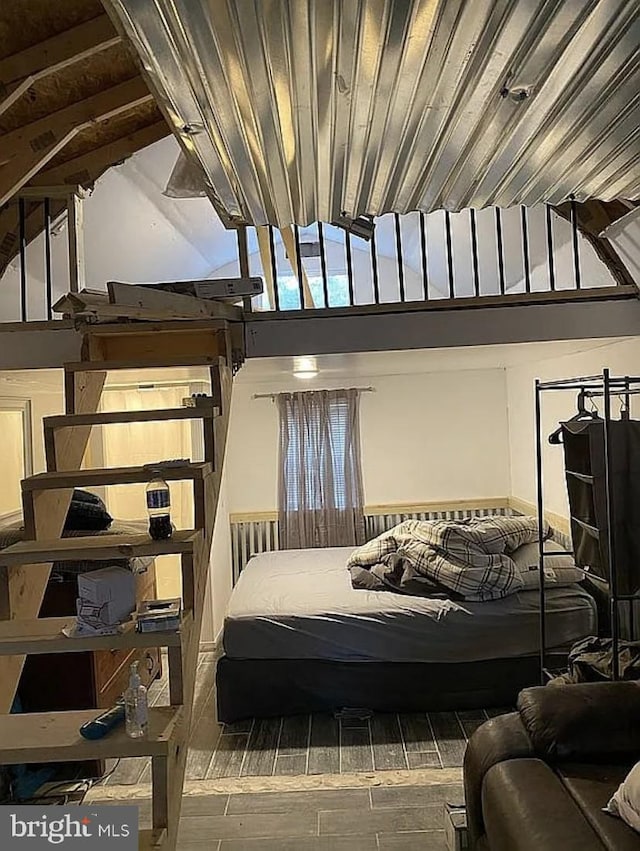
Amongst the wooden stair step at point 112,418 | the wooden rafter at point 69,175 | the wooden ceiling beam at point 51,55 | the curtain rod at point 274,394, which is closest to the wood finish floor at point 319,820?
the wooden stair step at point 112,418

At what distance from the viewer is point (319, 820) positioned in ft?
10.2

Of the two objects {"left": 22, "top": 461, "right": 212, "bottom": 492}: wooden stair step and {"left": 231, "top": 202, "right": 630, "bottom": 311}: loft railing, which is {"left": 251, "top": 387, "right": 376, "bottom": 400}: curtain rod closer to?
{"left": 231, "top": 202, "right": 630, "bottom": 311}: loft railing

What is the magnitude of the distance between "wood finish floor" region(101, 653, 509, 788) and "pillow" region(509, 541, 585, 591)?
0.73 meters

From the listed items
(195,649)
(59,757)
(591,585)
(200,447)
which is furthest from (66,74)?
(591,585)

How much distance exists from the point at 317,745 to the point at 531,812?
1.87m

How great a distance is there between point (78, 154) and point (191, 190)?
0.64m

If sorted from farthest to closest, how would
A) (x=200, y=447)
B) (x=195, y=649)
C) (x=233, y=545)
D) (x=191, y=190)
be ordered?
(x=233, y=545) < (x=200, y=447) < (x=191, y=190) < (x=195, y=649)

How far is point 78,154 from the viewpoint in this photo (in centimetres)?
370

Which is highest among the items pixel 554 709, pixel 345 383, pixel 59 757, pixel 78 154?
pixel 78 154

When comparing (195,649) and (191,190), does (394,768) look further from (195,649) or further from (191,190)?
(191,190)

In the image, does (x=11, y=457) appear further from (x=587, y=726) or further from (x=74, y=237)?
(x=587, y=726)

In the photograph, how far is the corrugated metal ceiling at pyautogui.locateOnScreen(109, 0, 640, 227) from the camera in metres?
1.20

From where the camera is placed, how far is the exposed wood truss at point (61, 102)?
257 cm

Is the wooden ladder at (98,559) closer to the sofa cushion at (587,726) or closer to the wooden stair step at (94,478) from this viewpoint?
the wooden stair step at (94,478)
